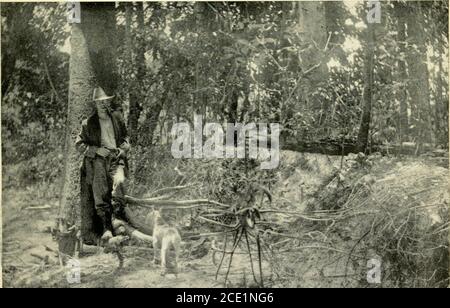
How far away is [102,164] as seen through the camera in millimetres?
4617

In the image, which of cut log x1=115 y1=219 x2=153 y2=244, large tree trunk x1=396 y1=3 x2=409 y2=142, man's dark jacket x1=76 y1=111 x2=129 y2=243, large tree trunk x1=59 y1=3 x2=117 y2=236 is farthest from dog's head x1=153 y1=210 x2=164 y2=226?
large tree trunk x1=396 y1=3 x2=409 y2=142

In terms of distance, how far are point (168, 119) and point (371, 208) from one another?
2.07 metres

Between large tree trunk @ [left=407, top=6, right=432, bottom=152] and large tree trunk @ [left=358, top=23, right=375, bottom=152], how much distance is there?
1.17ft

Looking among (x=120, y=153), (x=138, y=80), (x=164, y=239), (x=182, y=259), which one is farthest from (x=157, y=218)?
(x=138, y=80)

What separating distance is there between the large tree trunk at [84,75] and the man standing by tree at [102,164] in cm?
6

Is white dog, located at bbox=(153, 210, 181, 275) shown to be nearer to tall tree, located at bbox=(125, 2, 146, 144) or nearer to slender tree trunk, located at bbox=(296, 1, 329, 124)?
tall tree, located at bbox=(125, 2, 146, 144)

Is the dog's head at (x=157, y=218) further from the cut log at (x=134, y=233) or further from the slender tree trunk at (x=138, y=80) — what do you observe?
the slender tree trunk at (x=138, y=80)

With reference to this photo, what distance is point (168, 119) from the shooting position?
4.66m

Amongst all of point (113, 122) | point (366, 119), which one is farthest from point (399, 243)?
point (113, 122)

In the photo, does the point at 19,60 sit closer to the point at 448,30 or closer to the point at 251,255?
the point at 251,255

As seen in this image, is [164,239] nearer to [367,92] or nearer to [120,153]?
[120,153]

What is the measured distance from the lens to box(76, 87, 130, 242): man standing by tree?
4.60m

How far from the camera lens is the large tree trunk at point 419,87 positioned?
467 cm

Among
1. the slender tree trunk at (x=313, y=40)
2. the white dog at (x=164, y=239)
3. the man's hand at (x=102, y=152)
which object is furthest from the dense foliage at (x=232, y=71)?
the white dog at (x=164, y=239)
